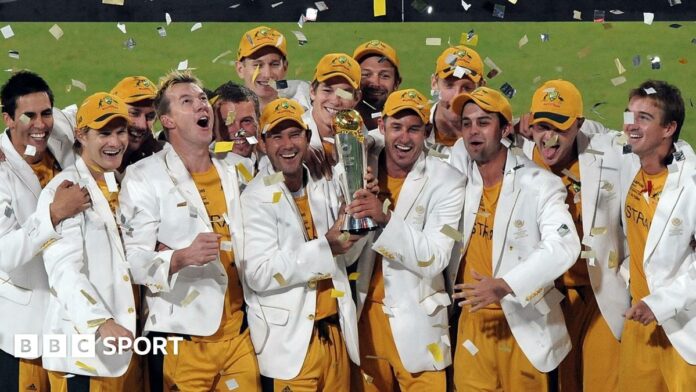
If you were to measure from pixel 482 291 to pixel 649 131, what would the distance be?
1070mm

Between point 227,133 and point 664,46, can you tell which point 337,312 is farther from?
point 664,46

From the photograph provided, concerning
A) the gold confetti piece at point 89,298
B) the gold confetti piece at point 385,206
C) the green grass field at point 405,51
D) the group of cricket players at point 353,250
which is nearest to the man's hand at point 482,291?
the group of cricket players at point 353,250

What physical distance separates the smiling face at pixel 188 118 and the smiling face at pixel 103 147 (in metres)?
0.23

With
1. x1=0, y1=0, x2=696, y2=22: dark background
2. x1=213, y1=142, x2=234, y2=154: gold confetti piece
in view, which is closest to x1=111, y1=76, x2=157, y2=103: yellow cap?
x1=213, y1=142, x2=234, y2=154: gold confetti piece

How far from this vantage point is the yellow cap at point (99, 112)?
19.1 ft

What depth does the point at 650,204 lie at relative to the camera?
5.87 metres

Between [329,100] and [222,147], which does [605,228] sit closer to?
[329,100]

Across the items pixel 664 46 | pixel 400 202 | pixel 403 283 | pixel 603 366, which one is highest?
pixel 664 46

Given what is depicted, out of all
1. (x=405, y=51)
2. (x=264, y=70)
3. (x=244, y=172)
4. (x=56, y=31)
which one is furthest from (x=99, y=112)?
(x=405, y=51)

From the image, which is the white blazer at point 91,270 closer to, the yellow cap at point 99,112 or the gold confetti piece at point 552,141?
the yellow cap at point 99,112

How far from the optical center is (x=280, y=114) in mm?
5836

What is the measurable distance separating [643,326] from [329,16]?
6.86m

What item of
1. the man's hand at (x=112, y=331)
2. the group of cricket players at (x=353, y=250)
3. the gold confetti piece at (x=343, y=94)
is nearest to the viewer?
the man's hand at (x=112, y=331)

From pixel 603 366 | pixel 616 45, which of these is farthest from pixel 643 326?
pixel 616 45
